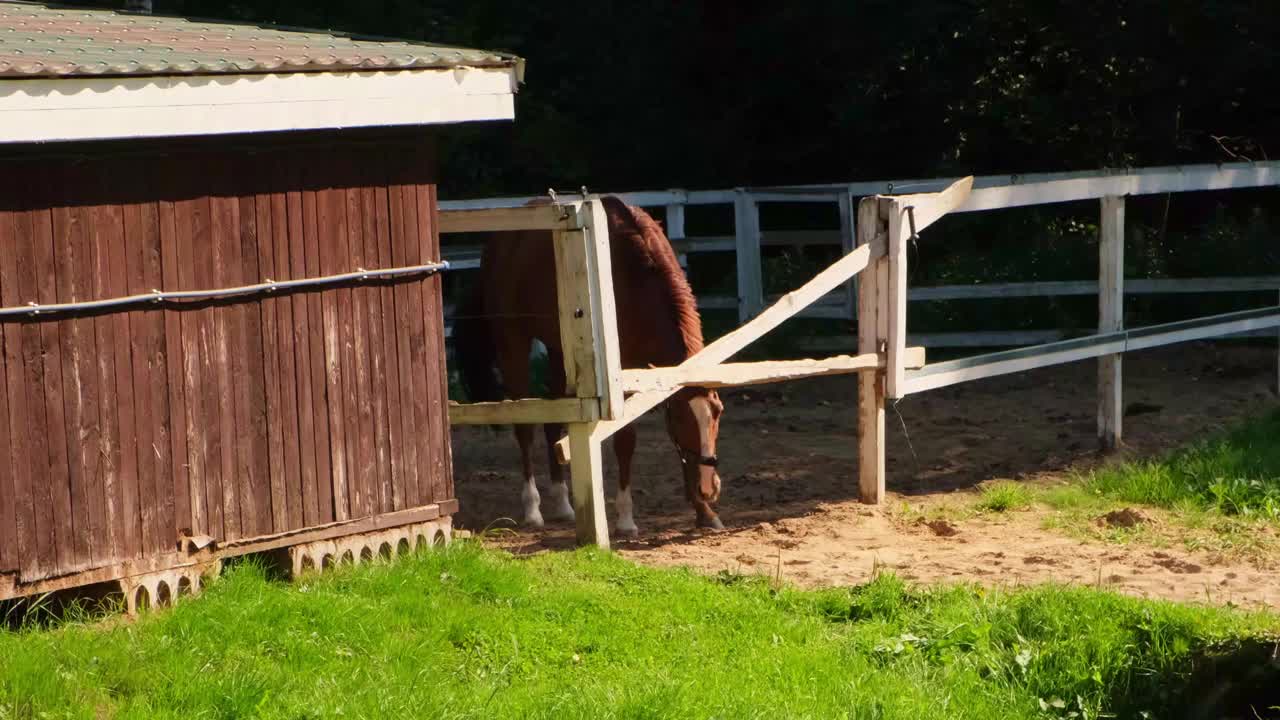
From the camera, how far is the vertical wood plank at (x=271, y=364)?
6336mm

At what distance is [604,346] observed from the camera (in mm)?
7086

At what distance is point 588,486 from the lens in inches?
284

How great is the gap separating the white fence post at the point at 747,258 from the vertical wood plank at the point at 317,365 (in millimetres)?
7290

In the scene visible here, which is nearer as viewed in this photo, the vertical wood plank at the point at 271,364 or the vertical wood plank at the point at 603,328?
the vertical wood plank at the point at 271,364

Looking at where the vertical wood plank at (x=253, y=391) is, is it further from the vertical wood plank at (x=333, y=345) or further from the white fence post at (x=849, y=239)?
the white fence post at (x=849, y=239)

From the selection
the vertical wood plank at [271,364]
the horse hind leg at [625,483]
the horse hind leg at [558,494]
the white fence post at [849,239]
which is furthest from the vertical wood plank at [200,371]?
the white fence post at [849,239]

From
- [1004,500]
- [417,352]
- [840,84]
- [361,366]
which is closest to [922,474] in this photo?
[1004,500]

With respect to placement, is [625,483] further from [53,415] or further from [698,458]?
[53,415]

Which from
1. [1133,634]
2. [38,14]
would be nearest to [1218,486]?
[1133,634]

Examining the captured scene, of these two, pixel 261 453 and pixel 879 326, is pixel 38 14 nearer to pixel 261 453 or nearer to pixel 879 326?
pixel 261 453

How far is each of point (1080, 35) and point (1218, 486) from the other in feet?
27.3

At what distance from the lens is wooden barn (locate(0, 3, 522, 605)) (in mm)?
5613

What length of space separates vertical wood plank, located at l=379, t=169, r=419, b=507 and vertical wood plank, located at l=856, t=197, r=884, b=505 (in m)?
2.50

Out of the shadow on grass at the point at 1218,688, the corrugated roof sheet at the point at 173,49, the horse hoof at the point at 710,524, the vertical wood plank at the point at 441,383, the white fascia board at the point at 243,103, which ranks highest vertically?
the corrugated roof sheet at the point at 173,49
